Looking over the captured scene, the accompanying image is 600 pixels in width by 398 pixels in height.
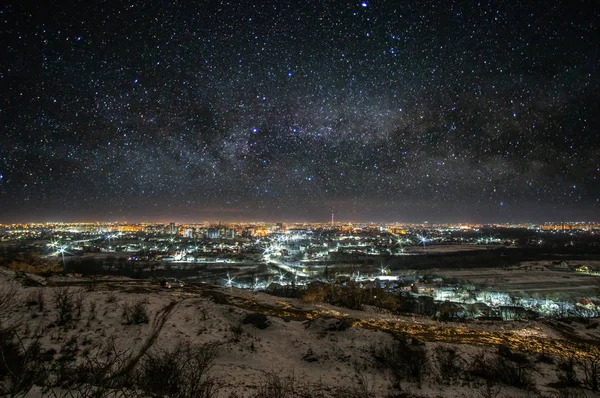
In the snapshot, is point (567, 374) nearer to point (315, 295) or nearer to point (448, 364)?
point (448, 364)

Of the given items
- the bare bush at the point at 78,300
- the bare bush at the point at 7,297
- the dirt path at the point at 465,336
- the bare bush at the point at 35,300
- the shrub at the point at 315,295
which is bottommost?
the shrub at the point at 315,295

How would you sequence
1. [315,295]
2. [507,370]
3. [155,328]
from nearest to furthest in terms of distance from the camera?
[507,370], [155,328], [315,295]

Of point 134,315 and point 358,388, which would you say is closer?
point 358,388

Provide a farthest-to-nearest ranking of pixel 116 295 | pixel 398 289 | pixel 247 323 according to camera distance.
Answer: pixel 398 289 < pixel 116 295 < pixel 247 323

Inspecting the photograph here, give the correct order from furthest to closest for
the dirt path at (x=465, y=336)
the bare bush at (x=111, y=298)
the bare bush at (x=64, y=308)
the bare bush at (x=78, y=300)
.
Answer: the bare bush at (x=111, y=298) → the dirt path at (x=465, y=336) → the bare bush at (x=78, y=300) → the bare bush at (x=64, y=308)

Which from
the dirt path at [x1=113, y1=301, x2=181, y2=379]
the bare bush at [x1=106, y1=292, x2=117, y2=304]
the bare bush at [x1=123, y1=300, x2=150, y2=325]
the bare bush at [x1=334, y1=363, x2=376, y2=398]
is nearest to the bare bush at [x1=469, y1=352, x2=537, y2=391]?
the bare bush at [x1=334, y1=363, x2=376, y2=398]

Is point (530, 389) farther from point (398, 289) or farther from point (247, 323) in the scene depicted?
point (398, 289)

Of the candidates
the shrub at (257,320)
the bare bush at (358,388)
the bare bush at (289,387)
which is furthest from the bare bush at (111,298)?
the bare bush at (358,388)

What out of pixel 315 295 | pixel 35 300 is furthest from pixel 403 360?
pixel 315 295

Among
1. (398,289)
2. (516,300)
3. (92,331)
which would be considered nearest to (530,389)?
(92,331)

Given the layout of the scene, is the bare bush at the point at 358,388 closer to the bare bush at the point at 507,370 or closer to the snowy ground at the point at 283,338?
the snowy ground at the point at 283,338

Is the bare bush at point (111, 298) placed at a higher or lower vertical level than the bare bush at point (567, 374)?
higher
